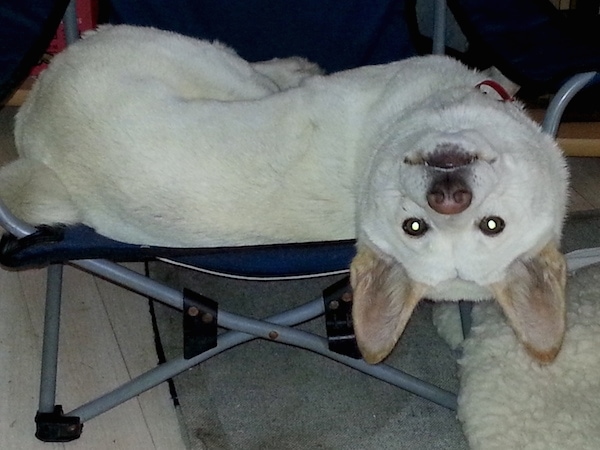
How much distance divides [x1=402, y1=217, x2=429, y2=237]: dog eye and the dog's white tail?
68 cm

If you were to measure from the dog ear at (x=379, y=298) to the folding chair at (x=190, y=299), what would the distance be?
0.27ft

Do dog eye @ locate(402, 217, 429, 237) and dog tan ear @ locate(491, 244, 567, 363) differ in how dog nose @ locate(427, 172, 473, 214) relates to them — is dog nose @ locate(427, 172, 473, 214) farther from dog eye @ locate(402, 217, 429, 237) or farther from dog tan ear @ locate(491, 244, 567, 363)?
dog tan ear @ locate(491, 244, 567, 363)

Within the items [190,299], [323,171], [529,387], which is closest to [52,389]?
[190,299]

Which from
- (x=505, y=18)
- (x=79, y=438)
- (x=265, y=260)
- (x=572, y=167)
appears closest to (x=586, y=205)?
(x=572, y=167)

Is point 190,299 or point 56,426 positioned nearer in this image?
point 190,299

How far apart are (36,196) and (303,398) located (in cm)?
94

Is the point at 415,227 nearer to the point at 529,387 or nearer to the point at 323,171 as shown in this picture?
the point at 323,171

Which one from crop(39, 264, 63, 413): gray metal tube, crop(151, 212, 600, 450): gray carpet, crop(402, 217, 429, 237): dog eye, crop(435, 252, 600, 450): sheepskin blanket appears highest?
crop(402, 217, 429, 237): dog eye

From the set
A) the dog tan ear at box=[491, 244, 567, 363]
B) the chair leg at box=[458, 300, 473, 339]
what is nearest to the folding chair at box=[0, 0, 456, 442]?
the chair leg at box=[458, 300, 473, 339]

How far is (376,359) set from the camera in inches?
65.7

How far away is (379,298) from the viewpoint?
1638mm

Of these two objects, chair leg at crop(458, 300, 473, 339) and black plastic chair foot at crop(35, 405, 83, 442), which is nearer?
black plastic chair foot at crop(35, 405, 83, 442)

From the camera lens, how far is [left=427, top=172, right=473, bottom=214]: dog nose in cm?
142

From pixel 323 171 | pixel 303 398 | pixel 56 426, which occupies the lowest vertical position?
pixel 303 398
